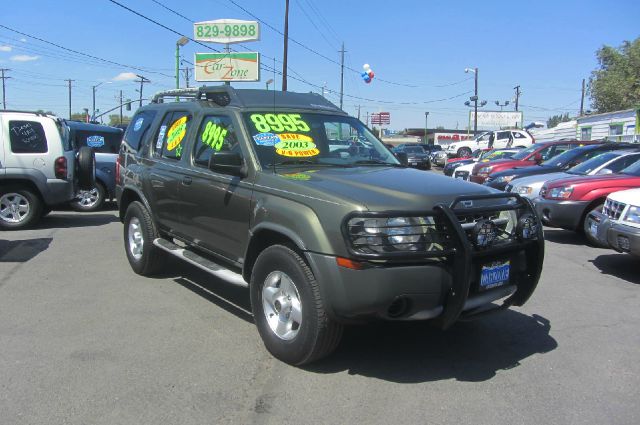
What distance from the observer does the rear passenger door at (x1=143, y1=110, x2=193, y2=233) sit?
5.67m

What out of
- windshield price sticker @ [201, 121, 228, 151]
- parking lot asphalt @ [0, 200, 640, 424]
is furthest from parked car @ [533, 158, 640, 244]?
windshield price sticker @ [201, 121, 228, 151]

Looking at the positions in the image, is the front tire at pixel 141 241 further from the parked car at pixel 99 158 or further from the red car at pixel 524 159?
the red car at pixel 524 159

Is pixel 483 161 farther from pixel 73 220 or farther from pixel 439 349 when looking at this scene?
pixel 439 349

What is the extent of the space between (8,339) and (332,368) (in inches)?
103

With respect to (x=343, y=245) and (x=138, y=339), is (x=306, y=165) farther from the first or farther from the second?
(x=138, y=339)

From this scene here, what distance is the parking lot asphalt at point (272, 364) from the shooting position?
3426 mm

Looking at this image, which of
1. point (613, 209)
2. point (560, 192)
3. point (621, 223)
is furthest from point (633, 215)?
point (560, 192)

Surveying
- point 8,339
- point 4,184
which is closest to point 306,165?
point 8,339

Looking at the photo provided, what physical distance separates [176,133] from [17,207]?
5.18m

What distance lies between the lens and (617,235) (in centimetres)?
666

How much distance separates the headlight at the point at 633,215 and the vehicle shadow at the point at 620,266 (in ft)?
2.54

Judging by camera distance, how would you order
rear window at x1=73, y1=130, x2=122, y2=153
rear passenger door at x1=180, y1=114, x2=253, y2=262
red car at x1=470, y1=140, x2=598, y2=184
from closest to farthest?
rear passenger door at x1=180, y1=114, x2=253, y2=262 < rear window at x1=73, y1=130, x2=122, y2=153 < red car at x1=470, y1=140, x2=598, y2=184

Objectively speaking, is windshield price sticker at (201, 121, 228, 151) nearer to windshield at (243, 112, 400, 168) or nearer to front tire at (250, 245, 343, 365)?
windshield at (243, 112, 400, 168)

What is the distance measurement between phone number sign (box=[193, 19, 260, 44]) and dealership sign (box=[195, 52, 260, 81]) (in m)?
1.01
